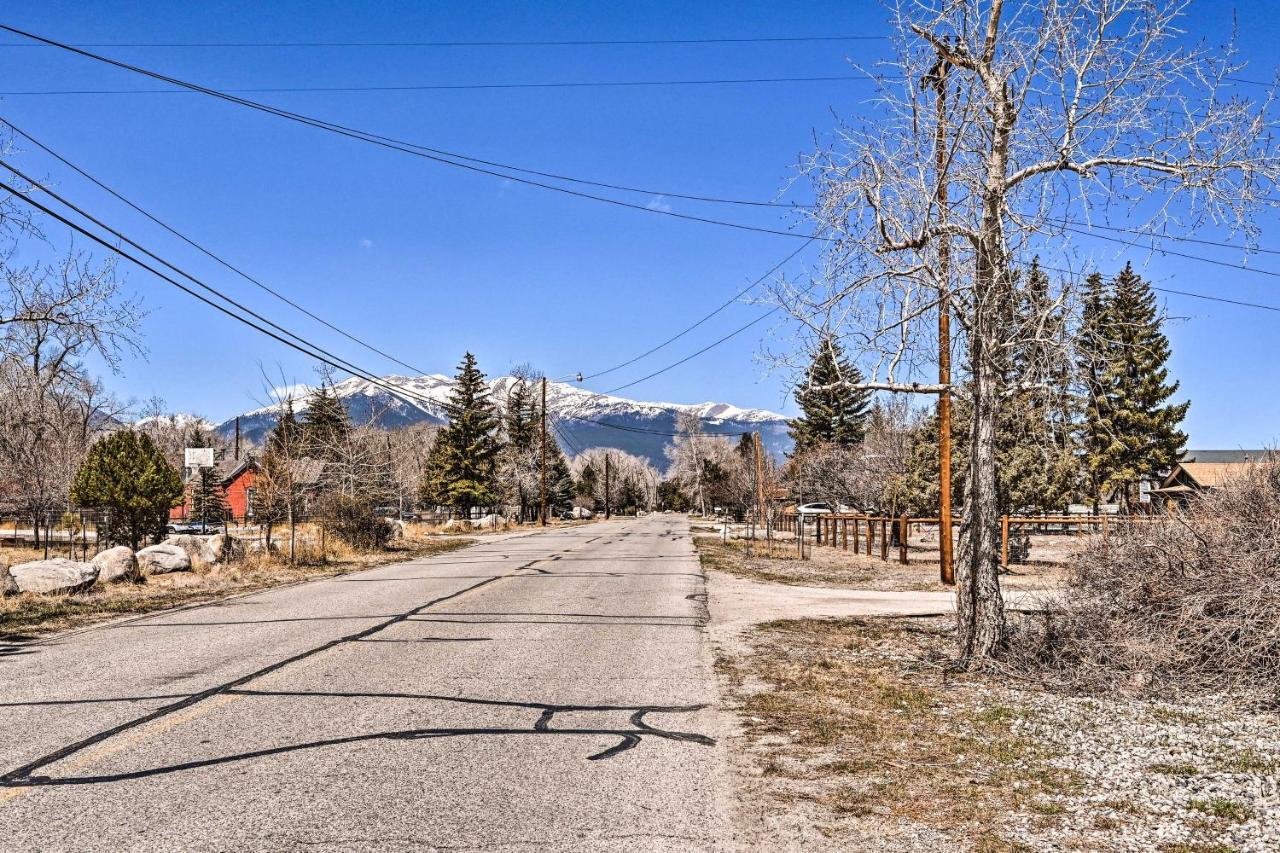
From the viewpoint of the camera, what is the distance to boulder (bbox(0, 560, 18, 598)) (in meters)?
13.8

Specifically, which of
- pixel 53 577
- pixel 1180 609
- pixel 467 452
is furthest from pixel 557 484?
pixel 1180 609

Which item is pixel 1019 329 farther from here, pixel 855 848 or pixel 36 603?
pixel 36 603

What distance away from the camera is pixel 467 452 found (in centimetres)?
6562

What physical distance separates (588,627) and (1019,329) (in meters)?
6.04

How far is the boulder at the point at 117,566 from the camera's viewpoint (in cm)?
1639

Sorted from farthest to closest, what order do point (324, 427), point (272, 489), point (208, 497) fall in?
point (324, 427) < point (208, 497) < point (272, 489)

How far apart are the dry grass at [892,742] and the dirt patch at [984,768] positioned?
0.02m

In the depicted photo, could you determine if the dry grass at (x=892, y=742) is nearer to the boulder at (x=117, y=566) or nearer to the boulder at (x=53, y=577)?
the boulder at (x=53, y=577)

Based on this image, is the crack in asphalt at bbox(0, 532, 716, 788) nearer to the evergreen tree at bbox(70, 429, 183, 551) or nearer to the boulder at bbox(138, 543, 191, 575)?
the boulder at bbox(138, 543, 191, 575)

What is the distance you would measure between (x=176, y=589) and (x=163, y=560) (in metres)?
2.83

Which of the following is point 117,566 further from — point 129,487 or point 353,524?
point 353,524

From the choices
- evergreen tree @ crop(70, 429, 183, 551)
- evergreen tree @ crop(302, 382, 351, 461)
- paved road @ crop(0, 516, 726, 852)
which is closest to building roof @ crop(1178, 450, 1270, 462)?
evergreen tree @ crop(302, 382, 351, 461)

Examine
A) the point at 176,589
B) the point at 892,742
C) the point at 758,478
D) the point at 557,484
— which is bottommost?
the point at 176,589

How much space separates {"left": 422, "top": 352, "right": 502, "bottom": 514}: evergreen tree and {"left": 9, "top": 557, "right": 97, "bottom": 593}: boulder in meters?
49.1
